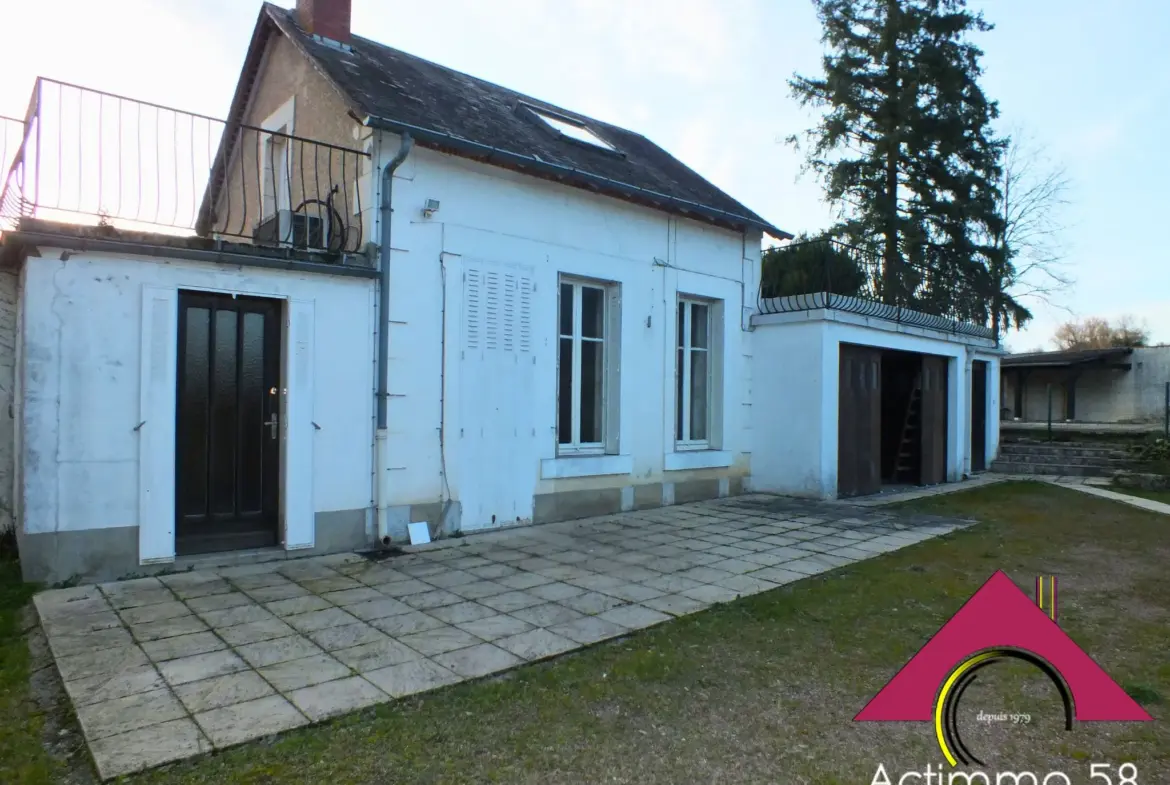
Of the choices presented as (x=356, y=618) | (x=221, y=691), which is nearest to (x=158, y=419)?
(x=356, y=618)

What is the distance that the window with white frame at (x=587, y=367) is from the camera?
7965mm

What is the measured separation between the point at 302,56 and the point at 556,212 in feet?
11.0

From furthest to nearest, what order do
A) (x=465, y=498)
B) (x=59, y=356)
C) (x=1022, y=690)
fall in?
(x=465, y=498), (x=59, y=356), (x=1022, y=690)

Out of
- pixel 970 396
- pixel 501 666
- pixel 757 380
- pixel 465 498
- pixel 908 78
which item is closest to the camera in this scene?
pixel 501 666

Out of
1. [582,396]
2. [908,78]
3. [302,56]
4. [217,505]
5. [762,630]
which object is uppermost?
[908,78]

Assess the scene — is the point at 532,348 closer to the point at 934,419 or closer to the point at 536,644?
the point at 536,644

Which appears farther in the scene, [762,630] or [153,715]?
[762,630]

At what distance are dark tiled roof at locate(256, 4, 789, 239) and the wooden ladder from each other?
4.06 meters

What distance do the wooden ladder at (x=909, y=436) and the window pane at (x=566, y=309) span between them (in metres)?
6.91

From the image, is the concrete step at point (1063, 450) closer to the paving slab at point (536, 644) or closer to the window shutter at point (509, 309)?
the window shutter at point (509, 309)

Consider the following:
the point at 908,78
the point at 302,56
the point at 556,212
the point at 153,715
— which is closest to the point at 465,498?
the point at 556,212

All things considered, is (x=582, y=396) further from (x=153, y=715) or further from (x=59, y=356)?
(x=153, y=715)

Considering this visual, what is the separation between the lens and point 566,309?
8.03 metres

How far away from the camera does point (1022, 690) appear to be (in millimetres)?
3307
